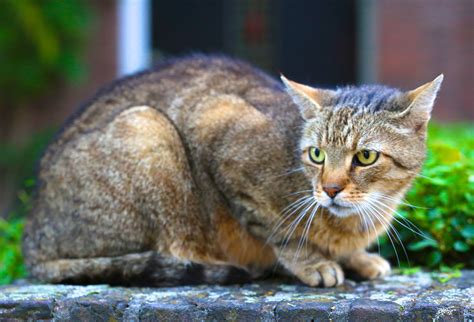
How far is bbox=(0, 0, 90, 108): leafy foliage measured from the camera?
8.83 meters

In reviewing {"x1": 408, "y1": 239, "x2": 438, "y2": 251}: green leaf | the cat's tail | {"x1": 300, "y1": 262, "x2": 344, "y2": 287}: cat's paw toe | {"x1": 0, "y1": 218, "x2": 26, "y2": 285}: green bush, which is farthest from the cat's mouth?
{"x1": 0, "y1": 218, "x2": 26, "y2": 285}: green bush

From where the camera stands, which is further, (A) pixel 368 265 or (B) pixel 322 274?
(A) pixel 368 265

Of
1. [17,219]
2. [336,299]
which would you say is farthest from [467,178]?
[17,219]

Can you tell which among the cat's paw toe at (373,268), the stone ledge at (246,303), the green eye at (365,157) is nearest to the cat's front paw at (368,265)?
the cat's paw toe at (373,268)

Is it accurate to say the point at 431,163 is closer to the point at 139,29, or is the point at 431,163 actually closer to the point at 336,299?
the point at 336,299

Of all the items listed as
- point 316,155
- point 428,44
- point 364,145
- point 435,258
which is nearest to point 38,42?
point 428,44

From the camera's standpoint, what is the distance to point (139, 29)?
10.0 m

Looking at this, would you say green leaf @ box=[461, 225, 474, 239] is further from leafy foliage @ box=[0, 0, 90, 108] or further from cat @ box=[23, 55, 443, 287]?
leafy foliage @ box=[0, 0, 90, 108]

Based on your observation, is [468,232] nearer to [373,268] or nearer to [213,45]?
[373,268]

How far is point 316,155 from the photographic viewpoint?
3.75 m

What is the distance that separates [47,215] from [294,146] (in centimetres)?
142

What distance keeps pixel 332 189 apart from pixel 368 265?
705mm

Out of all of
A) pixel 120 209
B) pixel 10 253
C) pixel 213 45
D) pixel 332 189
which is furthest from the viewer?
pixel 213 45

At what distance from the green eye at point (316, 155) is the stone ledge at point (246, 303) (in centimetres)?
65
